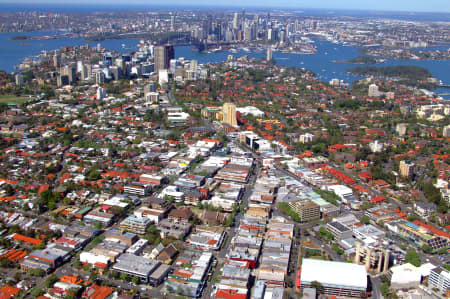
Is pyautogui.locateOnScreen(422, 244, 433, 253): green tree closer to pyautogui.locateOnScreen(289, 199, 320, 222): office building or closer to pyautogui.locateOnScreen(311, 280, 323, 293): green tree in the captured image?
pyautogui.locateOnScreen(289, 199, 320, 222): office building

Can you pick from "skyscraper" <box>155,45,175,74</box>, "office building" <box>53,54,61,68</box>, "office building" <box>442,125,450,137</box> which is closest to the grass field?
"office building" <box>53,54,61,68</box>

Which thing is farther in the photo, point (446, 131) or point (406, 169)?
point (446, 131)

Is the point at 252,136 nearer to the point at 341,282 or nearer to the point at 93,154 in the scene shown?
the point at 93,154

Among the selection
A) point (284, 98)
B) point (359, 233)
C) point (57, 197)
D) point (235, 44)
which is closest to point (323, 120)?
point (284, 98)

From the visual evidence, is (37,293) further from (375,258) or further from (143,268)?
(375,258)

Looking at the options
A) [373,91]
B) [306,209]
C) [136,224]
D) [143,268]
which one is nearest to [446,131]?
[373,91]

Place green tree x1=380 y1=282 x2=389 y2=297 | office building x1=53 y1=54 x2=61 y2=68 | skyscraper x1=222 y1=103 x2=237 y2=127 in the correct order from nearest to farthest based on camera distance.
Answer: green tree x1=380 y1=282 x2=389 y2=297
skyscraper x1=222 y1=103 x2=237 y2=127
office building x1=53 y1=54 x2=61 y2=68
